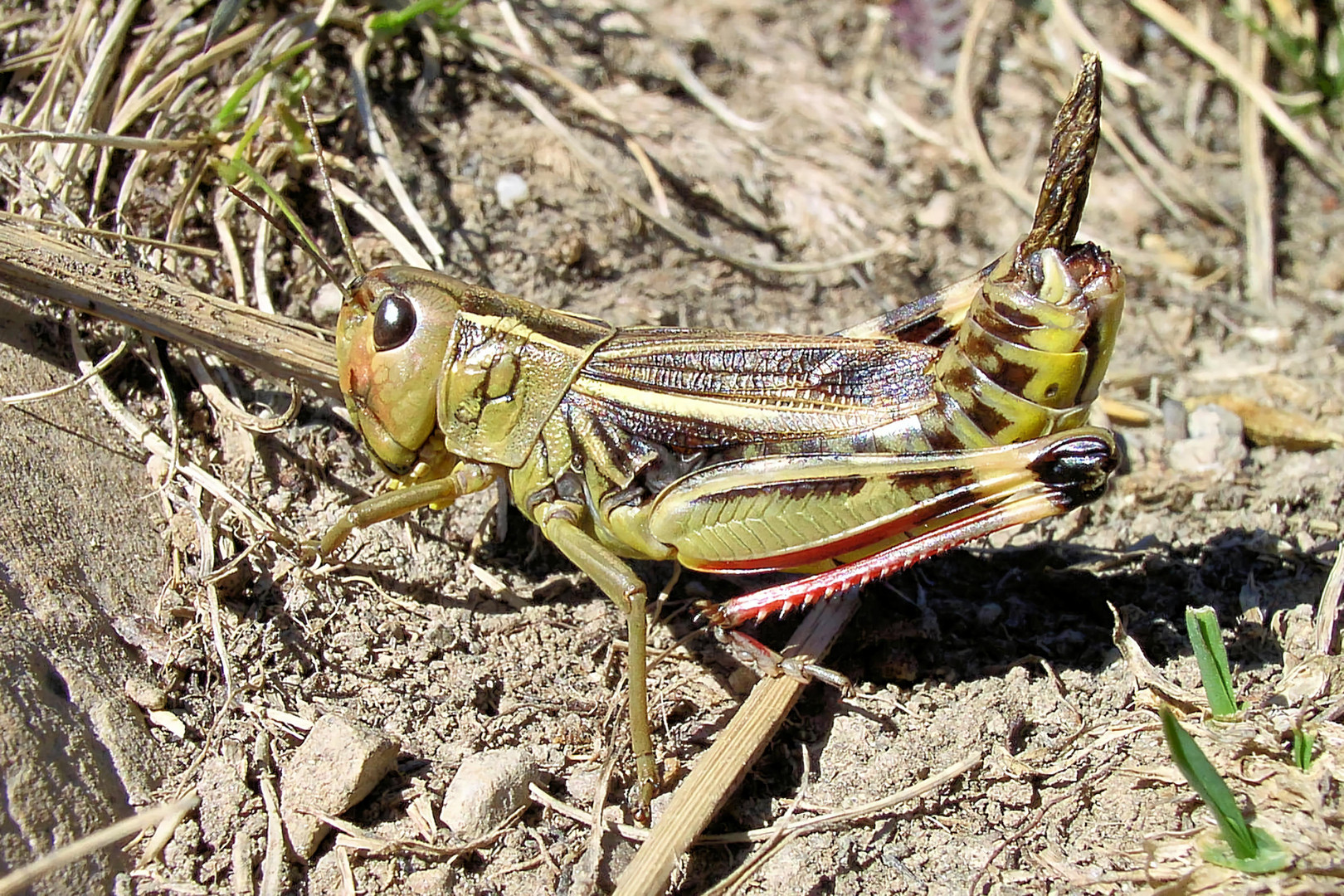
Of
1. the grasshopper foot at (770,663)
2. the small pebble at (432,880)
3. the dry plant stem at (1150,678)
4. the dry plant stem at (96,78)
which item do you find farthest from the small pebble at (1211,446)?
the dry plant stem at (96,78)

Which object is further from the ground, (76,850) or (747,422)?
(747,422)

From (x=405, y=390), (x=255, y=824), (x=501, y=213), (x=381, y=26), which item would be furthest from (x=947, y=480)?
(x=381, y=26)

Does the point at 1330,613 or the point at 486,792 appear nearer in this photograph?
the point at 486,792

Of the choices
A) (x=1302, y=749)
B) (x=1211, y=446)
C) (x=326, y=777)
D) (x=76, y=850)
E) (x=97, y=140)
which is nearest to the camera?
(x=76, y=850)

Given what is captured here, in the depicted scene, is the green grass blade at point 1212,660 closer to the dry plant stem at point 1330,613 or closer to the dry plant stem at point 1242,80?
the dry plant stem at point 1330,613

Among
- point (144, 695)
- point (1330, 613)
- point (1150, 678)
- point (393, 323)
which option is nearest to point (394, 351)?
point (393, 323)

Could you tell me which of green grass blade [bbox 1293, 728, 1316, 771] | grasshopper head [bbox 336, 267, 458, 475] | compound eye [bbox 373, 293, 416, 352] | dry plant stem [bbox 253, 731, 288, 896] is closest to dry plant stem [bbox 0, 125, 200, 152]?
grasshopper head [bbox 336, 267, 458, 475]

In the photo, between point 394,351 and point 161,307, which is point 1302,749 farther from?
point 161,307
